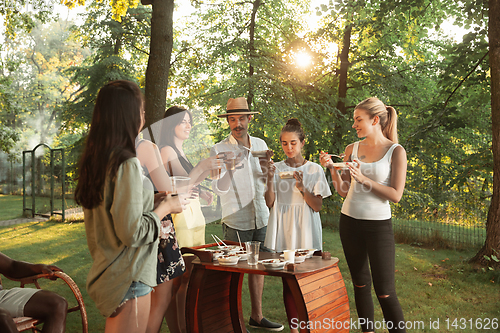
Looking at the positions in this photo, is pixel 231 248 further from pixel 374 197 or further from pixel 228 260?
pixel 374 197

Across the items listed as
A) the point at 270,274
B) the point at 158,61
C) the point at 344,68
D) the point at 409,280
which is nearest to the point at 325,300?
the point at 270,274

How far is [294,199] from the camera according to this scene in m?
3.05

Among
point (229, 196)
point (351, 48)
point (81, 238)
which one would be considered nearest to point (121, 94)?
point (229, 196)

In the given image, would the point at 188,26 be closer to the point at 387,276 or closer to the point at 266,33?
the point at 266,33

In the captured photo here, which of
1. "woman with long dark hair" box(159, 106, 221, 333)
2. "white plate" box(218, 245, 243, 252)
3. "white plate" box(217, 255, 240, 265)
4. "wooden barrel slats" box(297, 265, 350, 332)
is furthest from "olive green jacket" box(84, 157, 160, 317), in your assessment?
"white plate" box(218, 245, 243, 252)

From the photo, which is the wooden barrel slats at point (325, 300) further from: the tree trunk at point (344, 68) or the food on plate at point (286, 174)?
the tree trunk at point (344, 68)

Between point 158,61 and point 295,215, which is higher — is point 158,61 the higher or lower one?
the higher one

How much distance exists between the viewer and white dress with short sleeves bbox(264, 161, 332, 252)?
→ 118 inches

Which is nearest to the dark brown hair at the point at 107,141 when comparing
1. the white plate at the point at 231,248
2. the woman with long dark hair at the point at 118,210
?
the woman with long dark hair at the point at 118,210

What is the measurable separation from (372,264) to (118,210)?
174cm

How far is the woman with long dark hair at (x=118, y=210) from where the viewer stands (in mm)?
1476

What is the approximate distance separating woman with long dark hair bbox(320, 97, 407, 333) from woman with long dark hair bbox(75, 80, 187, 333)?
1.46m

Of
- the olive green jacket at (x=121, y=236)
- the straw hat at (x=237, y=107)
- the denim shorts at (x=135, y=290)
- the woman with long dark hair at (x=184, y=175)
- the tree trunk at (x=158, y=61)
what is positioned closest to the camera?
the olive green jacket at (x=121, y=236)

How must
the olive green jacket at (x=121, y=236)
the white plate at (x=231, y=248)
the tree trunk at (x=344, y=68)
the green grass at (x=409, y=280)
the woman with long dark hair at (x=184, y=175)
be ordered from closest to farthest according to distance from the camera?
the olive green jacket at (x=121, y=236) → the woman with long dark hair at (x=184, y=175) → the white plate at (x=231, y=248) → the green grass at (x=409, y=280) → the tree trunk at (x=344, y=68)
